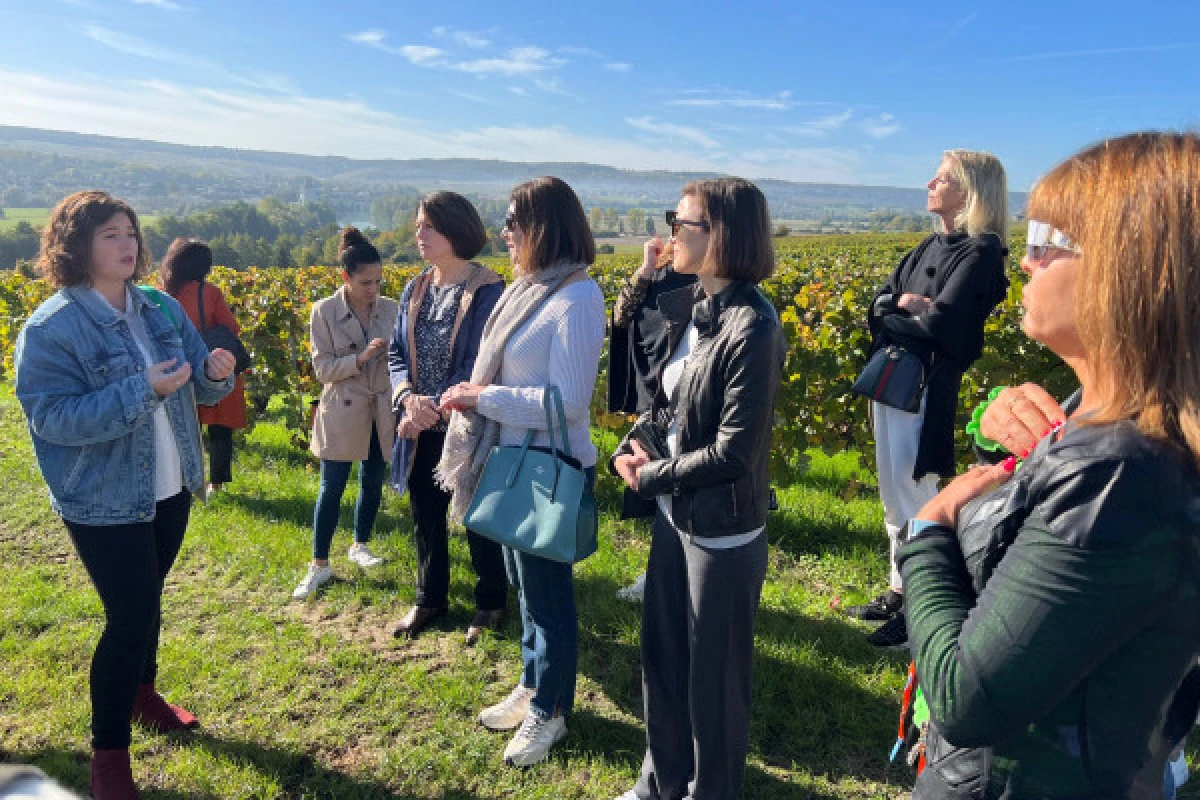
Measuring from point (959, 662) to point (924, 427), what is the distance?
285 cm

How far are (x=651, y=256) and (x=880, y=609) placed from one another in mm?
2286

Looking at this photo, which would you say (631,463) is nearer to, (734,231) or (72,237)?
(734,231)

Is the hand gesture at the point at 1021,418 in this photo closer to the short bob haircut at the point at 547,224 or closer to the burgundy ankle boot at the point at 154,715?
the short bob haircut at the point at 547,224

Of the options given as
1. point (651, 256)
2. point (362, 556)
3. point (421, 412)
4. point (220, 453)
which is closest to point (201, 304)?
point (220, 453)

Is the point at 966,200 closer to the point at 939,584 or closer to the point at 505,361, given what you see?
the point at 505,361

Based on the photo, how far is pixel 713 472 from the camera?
7.32 ft

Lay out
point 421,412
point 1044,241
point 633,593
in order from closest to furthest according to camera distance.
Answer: point 1044,241, point 421,412, point 633,593

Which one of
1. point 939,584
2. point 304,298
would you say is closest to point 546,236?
point 939,584

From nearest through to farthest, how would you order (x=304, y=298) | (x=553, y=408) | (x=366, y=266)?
(x=553, y=408) < (x=366, y=266) < (x=304, y=298)

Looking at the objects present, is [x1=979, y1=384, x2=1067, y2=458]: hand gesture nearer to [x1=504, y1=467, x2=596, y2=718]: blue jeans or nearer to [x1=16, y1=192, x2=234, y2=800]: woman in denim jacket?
[x1=504, y1=467, x2=596, y2=718]: blue jeans

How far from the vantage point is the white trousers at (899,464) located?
12.6ft

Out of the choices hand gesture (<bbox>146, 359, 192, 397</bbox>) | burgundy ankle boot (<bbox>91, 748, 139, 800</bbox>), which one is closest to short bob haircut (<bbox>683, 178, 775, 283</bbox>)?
hand gesture (<bbox>146, 359, 192, 397</bbox>)

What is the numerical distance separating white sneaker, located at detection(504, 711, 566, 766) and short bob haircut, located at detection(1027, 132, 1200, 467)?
262 cm

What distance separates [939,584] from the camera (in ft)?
A: 3.89
